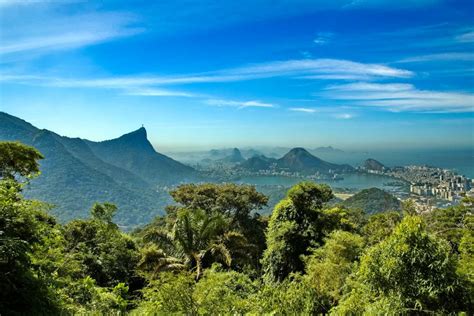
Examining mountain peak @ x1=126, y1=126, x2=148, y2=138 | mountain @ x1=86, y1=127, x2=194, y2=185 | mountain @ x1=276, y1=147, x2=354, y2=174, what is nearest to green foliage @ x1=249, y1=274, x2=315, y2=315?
mountain @ x1=276, y1=147, x2=354, y2=174

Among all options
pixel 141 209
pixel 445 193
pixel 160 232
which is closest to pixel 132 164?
pixel 141 209

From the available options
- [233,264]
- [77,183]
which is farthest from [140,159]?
[233,264]

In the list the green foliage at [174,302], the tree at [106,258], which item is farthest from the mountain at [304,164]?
the green foliage at [174,302]

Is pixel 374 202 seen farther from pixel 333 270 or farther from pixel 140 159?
pixel 140 159

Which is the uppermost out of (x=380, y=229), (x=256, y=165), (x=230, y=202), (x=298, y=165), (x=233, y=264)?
(x=380, y=229)

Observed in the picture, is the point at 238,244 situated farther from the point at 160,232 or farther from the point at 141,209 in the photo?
the point at 141,209

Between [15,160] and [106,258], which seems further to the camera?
[106,258]
